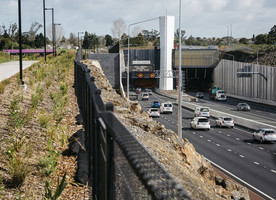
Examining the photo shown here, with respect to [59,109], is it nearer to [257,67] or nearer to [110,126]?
[110,126]

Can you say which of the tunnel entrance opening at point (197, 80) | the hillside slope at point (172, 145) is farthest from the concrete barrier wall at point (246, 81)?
the hillside slope at point (172, 145)

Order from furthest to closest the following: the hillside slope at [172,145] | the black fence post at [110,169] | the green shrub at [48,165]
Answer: the hillside slope at [172,145], the green shrub at [48,165], the black fence post at [110,169]

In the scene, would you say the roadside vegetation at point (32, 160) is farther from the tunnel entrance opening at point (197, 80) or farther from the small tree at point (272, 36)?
the small tree at point (272, 36)

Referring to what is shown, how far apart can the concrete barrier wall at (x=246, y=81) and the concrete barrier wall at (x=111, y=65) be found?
29.0 metres

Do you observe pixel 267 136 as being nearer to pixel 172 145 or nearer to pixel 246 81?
pixel 172 145

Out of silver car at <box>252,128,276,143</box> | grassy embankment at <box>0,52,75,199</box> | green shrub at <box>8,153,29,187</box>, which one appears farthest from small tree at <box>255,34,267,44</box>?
green shrub at <box>8,153,29,187</box>

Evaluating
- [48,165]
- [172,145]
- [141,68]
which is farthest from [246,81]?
[48,165]

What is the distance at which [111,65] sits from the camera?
5831 centimetres

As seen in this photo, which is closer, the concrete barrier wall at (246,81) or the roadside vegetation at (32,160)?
the roadside vegetation at (32,160)

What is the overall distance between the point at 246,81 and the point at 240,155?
55.8 meters

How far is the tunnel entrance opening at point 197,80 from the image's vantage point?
11762 centimetres

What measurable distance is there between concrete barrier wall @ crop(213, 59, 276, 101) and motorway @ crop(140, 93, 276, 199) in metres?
28.7

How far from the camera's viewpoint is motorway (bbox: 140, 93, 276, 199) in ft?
76.8

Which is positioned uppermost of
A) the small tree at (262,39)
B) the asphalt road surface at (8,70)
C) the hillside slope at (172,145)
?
the small tree at (262,39)
